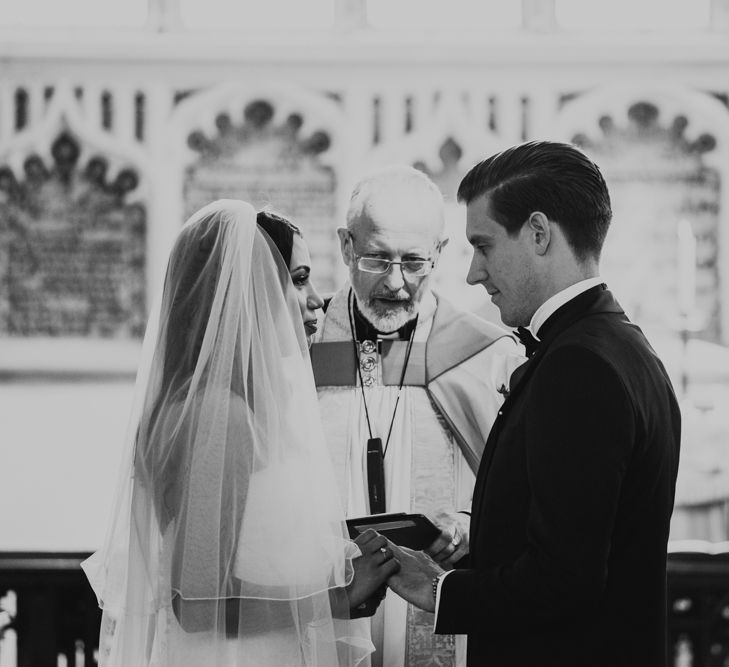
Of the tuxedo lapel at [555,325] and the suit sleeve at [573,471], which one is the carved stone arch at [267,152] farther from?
the suit sleeve at [573,471]

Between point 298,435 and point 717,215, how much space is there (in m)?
5.40

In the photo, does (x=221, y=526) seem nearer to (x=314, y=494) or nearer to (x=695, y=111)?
(x=314, y=494)

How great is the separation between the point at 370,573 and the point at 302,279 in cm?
80

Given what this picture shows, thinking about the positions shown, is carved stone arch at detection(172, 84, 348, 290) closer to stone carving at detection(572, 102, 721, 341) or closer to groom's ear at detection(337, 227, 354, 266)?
stone carving at detection(572, 102, 721, 341)

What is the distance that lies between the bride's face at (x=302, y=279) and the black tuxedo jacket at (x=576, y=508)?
2.72ft

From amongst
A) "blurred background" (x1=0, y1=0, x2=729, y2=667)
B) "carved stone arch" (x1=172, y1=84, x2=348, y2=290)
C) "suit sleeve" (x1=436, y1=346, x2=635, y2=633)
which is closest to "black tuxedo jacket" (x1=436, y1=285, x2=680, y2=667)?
"suit sleeve" (x1=436, y1=346, x2=635, y2=633)

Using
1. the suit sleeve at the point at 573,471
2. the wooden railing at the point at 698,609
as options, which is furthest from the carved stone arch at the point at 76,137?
the suit sleeve at the point at 573,471

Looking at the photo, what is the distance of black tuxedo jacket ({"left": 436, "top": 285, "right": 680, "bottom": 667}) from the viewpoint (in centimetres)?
192

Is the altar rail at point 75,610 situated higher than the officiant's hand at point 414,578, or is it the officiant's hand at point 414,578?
the officiant's hand at point 414,578

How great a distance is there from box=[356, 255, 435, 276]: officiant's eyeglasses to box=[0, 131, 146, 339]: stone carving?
4275mm

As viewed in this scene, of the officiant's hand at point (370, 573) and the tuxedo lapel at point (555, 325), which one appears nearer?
the tuxedo lapel at point (555, 325)

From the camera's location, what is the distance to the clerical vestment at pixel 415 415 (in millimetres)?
3236

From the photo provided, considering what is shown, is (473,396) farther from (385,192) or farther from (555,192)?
(555,192)

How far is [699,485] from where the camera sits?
657 centimetres
